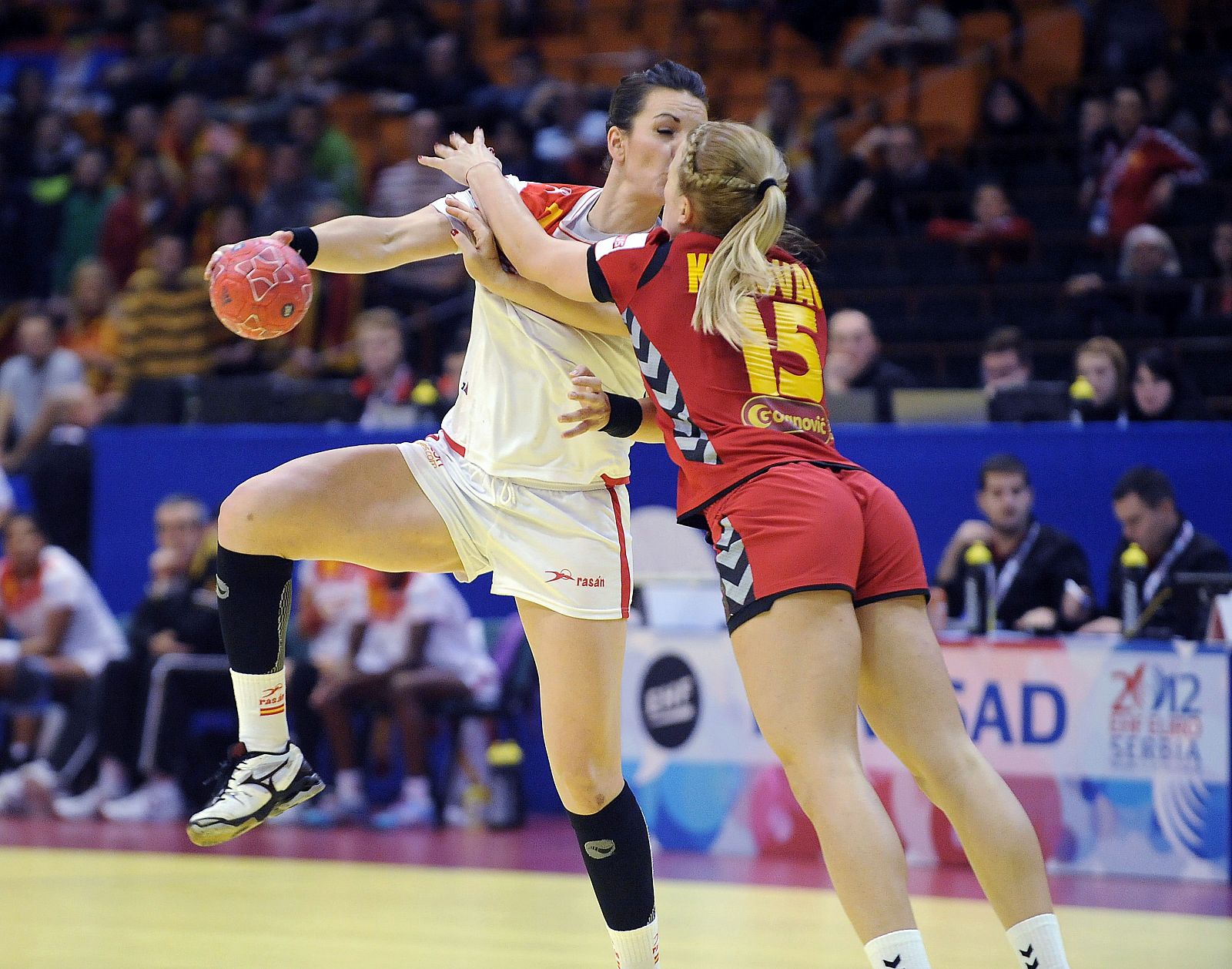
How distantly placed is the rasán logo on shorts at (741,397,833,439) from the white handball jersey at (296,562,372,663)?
17.1ft

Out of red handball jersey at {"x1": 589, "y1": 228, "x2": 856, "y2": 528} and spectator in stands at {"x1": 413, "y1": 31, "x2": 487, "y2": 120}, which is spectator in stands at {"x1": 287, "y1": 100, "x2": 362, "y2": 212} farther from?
red handball jersey at {"x1": 589, "y1": 228, "x2": 856, "y2": 528}

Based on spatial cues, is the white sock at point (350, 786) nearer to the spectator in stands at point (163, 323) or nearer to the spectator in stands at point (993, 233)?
the spectator in stands at point (163, 323)

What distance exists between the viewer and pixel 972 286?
1049 centimetres

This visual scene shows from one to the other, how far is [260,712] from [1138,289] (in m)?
6.85

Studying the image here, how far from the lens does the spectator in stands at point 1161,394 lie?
779cm

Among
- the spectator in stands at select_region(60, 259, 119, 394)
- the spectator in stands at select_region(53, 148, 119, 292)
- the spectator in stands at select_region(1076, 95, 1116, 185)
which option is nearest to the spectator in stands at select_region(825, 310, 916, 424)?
the spectator in stands at select_region(1076, 95, 1116, 185)

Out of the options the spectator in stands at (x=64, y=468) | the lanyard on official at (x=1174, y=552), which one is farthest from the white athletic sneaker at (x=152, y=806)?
the lanyard on official at (x=1174, y=552)

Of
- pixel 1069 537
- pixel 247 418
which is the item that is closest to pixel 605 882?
pixel 1069 537

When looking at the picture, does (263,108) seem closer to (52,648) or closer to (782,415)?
(52,648)

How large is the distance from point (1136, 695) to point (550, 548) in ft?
11.9

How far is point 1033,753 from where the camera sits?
686 cm

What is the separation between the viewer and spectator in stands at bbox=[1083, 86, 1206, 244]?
33.6 ft

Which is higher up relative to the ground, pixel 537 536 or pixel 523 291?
pixel 523 291

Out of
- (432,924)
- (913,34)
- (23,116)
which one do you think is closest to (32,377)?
(23,116)
